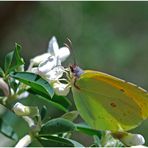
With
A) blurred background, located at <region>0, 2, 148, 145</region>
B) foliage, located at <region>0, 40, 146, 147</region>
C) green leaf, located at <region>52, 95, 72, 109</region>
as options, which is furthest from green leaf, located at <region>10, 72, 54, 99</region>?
blurred background, located at <region>0, 2, 148, 145</region>

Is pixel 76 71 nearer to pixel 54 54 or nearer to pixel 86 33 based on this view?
pixel 54 54

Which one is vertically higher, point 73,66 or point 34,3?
point 73,66

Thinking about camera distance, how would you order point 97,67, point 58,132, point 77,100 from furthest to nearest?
point 97,67, point 77,100, point 58,132

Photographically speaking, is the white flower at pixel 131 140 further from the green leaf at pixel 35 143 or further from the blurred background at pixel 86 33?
the blurred background at pixel 86 33

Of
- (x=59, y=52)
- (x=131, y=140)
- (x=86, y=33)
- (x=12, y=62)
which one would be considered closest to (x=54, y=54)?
(x=59, y=52)

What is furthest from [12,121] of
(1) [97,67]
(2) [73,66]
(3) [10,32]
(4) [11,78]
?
(3) [10,32]

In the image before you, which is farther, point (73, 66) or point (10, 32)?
point (10, 32)

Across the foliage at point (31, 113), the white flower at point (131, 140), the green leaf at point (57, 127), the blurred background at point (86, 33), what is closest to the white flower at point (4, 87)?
the foliage at point (31, 113)

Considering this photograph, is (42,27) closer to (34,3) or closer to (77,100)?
(34,3)
